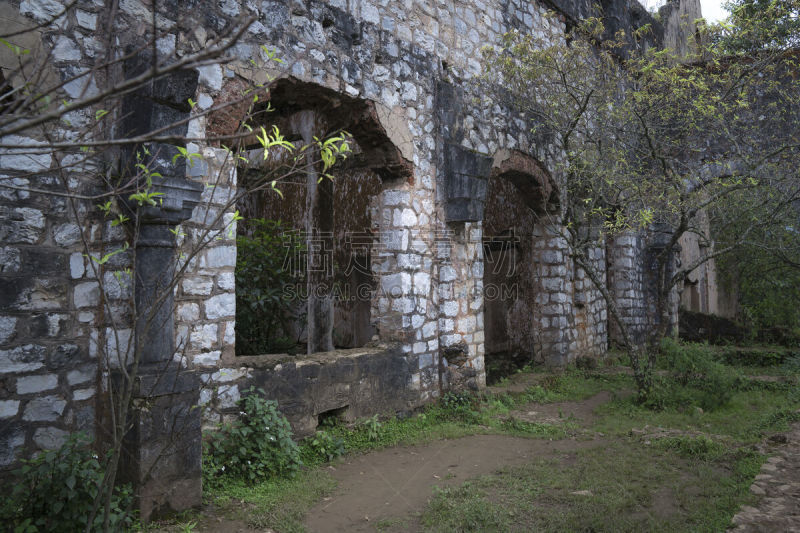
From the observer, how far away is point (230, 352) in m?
3.94

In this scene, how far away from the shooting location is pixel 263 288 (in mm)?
6047

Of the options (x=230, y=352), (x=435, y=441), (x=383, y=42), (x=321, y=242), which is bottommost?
(x=435, y=441)

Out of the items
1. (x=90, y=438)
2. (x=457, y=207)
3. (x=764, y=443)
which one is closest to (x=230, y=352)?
(x=90, y=438)

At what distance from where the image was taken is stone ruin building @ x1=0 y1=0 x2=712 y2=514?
3.02m

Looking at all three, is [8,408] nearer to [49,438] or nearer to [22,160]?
[49,438]

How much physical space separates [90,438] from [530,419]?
3.96m

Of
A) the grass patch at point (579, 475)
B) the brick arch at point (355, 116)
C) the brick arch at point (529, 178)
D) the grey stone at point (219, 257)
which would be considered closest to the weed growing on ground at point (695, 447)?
the grass patch at point (579, 475)

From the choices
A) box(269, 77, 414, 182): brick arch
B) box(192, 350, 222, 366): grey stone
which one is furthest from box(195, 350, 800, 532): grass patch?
box(269, 77, 414, 182): brick arch

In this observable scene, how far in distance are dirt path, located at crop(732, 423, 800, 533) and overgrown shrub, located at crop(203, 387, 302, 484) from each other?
2.72 m

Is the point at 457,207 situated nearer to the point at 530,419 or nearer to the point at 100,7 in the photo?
the point at 530,419

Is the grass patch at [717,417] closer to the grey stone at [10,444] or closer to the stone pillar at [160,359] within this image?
the stone pillar at [160,359]

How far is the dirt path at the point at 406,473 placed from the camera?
3363mm

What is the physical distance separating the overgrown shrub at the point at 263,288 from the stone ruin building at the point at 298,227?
Answer: 407 mm

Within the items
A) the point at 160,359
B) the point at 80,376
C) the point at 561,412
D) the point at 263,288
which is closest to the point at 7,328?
the point at 80,376
